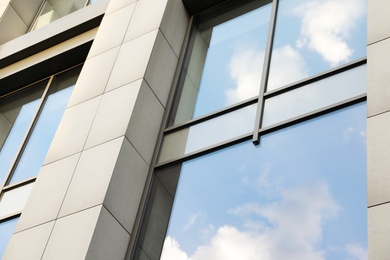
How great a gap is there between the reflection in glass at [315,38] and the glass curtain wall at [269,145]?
2cm

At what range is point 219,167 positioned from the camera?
1059cm

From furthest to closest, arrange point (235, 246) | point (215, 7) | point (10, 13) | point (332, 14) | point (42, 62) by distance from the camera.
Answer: point (10, 13), point (42, 62), point (215, 7), point (332, 14), point (235, 246)

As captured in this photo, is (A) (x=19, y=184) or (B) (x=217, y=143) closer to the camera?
(B) (x=217, y=143)

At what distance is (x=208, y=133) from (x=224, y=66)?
5.72 ft

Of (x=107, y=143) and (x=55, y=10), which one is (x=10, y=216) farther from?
(x=55, y=10)

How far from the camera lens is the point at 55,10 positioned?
19.0 metres

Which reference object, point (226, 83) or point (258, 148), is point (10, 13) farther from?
point (258, 148)

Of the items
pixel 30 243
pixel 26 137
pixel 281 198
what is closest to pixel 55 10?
pixel 26 137

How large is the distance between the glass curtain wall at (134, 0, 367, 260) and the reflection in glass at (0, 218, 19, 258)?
10.0 feet

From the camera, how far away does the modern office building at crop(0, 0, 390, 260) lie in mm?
9055

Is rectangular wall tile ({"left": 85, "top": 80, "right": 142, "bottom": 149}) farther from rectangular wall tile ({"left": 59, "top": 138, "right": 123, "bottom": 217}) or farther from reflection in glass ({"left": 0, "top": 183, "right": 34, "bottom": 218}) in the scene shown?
reflection in glass ({"left": 0, "top": 183, "right": 34, "bottom": 218})

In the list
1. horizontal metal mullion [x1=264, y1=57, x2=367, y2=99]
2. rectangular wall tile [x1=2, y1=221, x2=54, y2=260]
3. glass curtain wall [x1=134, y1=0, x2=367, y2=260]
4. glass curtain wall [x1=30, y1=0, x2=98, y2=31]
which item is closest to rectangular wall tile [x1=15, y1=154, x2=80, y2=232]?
rectangular wall tile [x1=2, y1=221, x2=54, y2=260]

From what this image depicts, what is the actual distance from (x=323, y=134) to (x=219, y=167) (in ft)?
5.76

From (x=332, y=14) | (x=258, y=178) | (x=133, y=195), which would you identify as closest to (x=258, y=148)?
(x=258, y=178)
